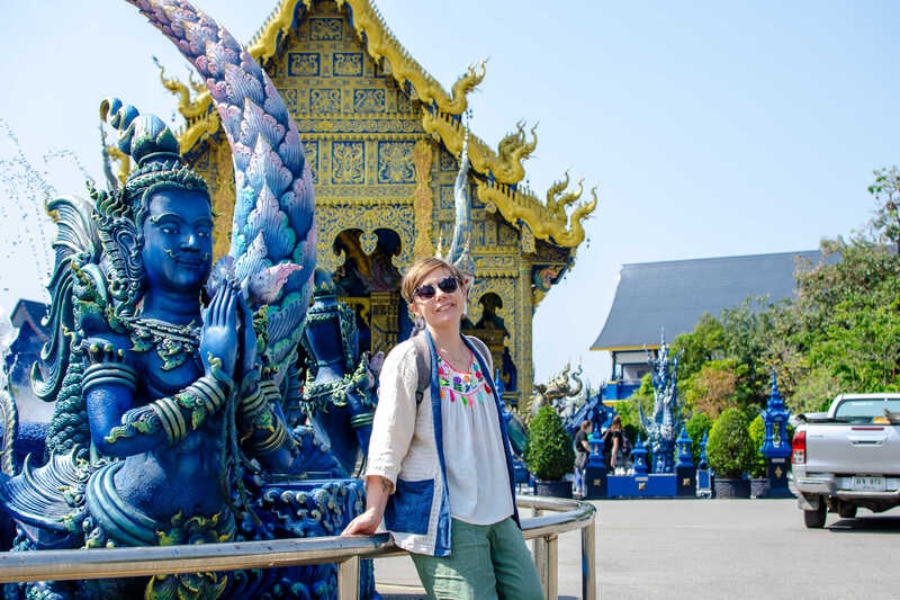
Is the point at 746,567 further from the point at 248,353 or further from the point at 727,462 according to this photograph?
the point at 727,462

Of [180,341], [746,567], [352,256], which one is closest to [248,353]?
[180,341]

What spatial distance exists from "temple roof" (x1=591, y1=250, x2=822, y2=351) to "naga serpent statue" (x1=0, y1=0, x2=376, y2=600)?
165 ft

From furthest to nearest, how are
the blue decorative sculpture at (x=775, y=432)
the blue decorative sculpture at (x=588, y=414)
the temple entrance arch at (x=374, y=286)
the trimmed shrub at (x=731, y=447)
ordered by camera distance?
the blue decorative sculpture at (x=588, y=414), the temple entrance arch at (x=374, y=286), the blue decorative sculpture at (x=775, y=432), the trimmed shrub at (x=731, y=447)

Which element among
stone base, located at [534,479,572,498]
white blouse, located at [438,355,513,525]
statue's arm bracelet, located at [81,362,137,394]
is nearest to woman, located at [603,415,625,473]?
stone base, located at [534,479,572,498]

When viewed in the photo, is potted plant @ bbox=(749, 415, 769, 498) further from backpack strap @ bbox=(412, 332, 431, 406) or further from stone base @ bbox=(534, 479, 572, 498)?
backpack strap @ bbox=(412, 332, 431, 406)

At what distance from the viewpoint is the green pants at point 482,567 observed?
2.69 m

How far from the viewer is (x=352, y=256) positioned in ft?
73.0

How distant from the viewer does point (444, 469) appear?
2.77 m

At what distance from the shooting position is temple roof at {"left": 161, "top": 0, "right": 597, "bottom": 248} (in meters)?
19.4

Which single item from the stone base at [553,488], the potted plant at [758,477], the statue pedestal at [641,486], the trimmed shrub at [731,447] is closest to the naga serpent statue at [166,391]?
the stone base at [553,488]

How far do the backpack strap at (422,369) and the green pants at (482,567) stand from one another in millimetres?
330

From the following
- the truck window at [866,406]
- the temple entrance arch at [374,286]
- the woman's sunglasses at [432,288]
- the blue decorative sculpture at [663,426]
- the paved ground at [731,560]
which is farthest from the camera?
the temple entrance arch at [374,286]

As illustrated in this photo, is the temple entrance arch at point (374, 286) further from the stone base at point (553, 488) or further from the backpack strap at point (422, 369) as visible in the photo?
the backpack strap at point (422, 369)

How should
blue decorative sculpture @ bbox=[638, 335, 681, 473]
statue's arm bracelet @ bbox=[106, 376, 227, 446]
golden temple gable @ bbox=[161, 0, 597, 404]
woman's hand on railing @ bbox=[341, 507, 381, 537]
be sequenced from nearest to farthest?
woman's hand on railing @ bbox=[341, 507, 381, 537] < statue's arm bracelet @ bbox=[106, 376, 227, 446] < golden temple gable @ bbox=[161, 0, 597, 404] < blue decorative sculpture @ bbox=[638, 335, 681, 473]
